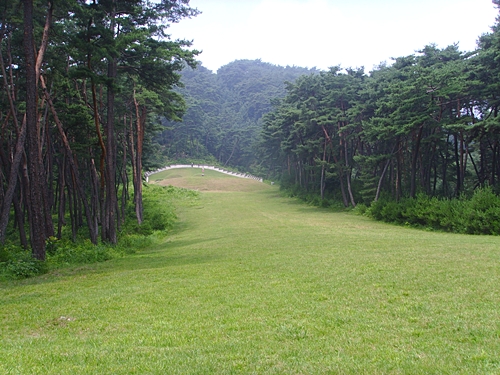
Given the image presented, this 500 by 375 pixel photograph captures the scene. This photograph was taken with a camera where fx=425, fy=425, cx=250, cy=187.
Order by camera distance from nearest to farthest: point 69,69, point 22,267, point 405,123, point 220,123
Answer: point 22,267 < point 69,69 < point 405,123 < point 220,123

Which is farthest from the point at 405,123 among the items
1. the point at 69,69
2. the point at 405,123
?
the point at 69,69

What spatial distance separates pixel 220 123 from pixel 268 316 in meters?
99.7

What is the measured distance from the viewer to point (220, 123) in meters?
105

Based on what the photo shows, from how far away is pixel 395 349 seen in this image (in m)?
5.09

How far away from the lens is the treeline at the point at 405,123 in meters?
23.8

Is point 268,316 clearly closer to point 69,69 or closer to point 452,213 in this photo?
point 69,69

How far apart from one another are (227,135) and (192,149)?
8.70 m

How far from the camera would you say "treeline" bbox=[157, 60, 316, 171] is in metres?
92.3

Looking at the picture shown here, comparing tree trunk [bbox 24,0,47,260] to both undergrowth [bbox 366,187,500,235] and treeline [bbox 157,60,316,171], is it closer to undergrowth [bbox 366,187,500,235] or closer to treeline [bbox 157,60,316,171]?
undergrowth [bbox 366,187,500,235]

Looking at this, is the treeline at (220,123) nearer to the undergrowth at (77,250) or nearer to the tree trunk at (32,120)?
the undergrowth at (77,250)

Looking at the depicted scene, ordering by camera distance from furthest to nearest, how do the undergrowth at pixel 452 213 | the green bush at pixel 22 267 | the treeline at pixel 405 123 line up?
the treeline at pixel 405 123
the undergrowth at pixel 452 213
the green bush at pixel 22 267

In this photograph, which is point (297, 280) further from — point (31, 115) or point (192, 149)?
point (192, 149)

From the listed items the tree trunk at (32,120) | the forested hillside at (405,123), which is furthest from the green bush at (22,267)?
the forested hillside at (405,123)

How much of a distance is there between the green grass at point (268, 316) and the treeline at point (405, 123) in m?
13.5
